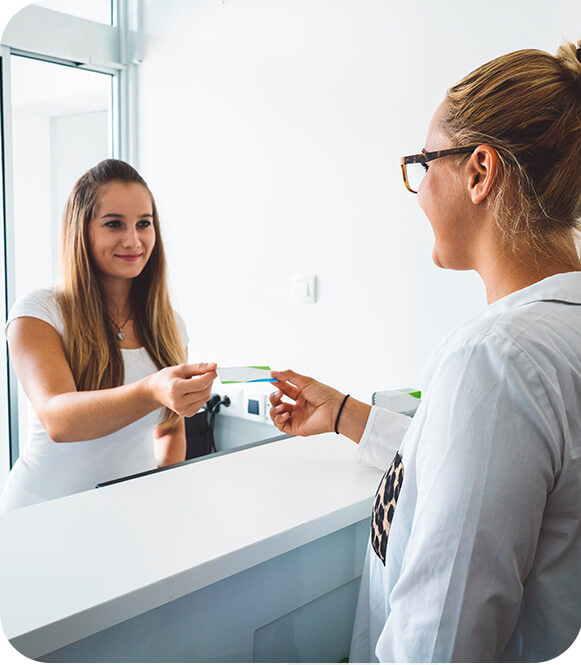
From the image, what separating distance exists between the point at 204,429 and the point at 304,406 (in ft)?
4.90

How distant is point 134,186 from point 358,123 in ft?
2.91

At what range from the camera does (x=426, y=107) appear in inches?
74.5

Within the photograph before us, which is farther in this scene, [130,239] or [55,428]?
[130,239]

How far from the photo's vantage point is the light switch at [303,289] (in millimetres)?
2252

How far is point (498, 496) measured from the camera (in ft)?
1.77

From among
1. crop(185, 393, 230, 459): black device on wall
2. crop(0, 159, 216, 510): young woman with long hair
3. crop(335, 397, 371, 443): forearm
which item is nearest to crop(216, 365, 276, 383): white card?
crop(0, 159, 216, 510): young woman with long hair

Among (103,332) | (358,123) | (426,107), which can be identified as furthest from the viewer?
(358,123)

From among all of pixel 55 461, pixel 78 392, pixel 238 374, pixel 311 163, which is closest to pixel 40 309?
pixel 78 392

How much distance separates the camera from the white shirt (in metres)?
0.55

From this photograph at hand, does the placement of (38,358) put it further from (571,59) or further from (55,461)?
A: (571,59)

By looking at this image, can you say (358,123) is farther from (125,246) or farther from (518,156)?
(518,156)

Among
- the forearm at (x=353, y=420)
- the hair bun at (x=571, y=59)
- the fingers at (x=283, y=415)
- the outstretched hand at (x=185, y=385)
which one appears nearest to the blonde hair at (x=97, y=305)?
the outstretched hand at (x=185, y=385)

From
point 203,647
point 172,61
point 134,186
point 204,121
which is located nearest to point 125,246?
point 134,186

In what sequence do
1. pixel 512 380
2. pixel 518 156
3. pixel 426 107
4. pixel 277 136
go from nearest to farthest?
pixel 512 380 → pixel 518 156 → pixel 426 107 → pixel 277 136
